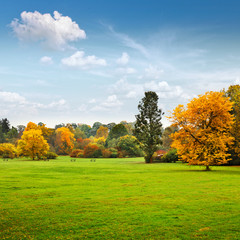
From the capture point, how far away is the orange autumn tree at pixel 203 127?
107 ft

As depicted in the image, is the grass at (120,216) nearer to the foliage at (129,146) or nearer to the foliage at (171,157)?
Result: the foliage at (171,157)

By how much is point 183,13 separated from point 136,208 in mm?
A: 31623

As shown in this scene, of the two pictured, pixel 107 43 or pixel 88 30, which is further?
pixel 107 43

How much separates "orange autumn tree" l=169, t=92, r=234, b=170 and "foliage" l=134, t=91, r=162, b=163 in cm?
2382

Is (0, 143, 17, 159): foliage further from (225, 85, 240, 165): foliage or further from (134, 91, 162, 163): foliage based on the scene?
(225, 85, 240, 165): foliage

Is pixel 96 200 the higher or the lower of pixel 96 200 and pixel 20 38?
the lower

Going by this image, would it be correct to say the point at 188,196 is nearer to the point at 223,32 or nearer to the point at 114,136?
the point at 223,32

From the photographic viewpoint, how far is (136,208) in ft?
36.1

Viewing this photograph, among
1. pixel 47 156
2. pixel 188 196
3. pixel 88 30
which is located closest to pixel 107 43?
pixel 88 30

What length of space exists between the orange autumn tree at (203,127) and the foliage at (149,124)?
78.2ft

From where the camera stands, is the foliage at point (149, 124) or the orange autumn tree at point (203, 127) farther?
the foliage at point (149, 124)

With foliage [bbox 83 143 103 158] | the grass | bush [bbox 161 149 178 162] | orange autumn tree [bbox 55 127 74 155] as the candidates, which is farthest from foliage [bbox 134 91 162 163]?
orange autumn tree [bbox 55 127 74 155]

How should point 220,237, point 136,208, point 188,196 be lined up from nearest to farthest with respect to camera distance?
point 220,237 < point 136,208 < point 188,196

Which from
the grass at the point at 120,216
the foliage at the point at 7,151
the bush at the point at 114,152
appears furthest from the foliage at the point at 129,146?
the grass at the point at 120,216
